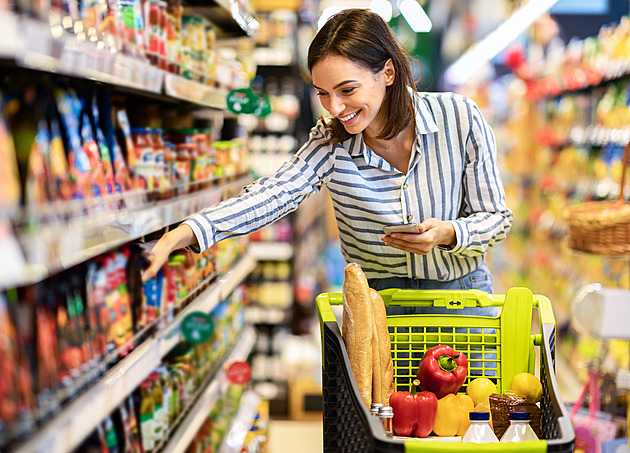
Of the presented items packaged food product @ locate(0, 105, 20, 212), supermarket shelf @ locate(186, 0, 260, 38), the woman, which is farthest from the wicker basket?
packaged food product @ locate(0, 105, 20, 212)

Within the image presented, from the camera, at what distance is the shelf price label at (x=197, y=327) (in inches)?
94.3

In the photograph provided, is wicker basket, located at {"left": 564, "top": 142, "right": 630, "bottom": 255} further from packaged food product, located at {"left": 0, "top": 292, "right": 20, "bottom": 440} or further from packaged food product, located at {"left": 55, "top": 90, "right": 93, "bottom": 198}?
packaged food product, located at {"left": 0, "top": 292, "right": 20, "bottom": 440}

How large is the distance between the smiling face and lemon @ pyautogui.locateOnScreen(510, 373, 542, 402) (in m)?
0.75

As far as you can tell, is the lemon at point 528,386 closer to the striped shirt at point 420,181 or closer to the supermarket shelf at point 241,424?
the striped shirt at point 420,181

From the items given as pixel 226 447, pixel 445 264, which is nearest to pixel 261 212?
pixel 445 264

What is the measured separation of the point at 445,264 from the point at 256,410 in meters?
1.91

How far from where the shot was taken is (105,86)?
211cm

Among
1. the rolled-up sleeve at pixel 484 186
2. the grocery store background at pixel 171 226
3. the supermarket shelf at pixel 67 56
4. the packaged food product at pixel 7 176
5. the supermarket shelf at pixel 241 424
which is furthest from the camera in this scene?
the supermarket shelf at pixel 241 424

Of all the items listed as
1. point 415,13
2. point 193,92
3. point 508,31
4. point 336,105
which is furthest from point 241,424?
point 415,13

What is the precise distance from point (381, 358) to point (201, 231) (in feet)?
1.74

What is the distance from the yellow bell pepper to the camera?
1671 millimetres

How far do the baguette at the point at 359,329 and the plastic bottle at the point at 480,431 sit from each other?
0.23 m

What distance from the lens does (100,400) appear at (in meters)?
1.57

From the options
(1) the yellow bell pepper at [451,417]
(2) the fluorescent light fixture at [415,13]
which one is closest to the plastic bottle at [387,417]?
(1) the yellow bell pepper at [451,417]
